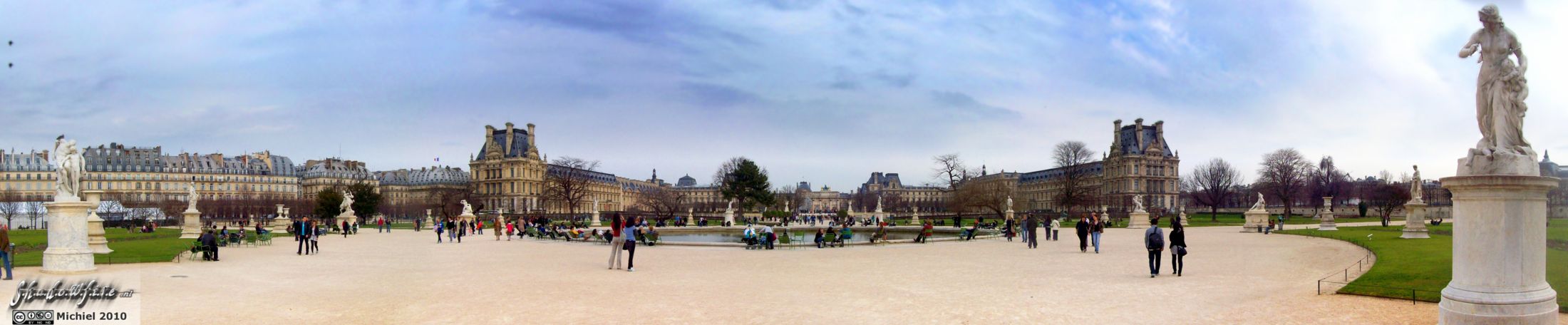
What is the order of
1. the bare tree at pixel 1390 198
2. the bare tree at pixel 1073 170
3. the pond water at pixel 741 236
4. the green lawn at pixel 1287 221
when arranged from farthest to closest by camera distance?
the bare tree at pixel 1073 170, the green lawn at pixel 1287 221, the bare tree at pixel 1390 198, the pond water at pixel 741 236

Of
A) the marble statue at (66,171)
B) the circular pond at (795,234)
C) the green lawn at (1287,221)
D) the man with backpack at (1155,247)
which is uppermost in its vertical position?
the marble statue at (66,171)

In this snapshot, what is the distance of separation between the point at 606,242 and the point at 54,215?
14.3 meters

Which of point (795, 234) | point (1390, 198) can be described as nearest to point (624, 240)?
point (795, 234)

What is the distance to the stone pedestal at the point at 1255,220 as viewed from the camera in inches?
1430

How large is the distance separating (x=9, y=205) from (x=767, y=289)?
74.3m

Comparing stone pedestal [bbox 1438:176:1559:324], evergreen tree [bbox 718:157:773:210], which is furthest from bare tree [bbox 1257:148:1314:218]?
stone pedestal [bbox 1438:176:1559:324]

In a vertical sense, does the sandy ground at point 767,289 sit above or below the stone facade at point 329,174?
below

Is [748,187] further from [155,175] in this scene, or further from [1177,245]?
[155,175]

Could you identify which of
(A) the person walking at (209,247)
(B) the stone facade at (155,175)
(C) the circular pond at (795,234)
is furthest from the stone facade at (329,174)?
(A) the person walking at (209,247)

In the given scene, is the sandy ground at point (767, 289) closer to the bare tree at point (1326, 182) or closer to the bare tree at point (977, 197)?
the bare tree at point (977, 197)

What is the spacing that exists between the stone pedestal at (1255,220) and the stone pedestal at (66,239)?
127 feet

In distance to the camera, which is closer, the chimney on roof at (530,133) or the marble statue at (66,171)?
the marble statue at (66,171)

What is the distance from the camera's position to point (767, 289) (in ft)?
42.1

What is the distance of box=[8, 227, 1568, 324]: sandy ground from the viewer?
390 inches
